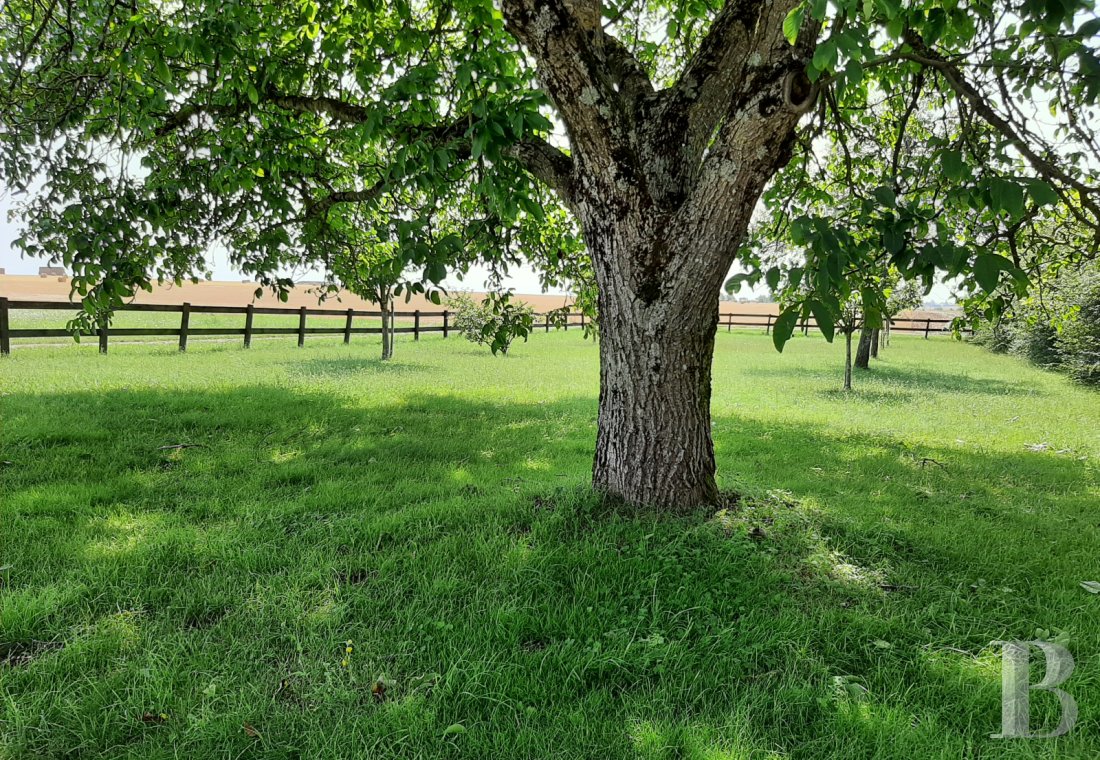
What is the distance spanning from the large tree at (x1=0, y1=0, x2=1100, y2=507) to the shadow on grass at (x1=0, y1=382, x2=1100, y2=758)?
866mm

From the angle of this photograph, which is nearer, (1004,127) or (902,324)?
(1004,127)

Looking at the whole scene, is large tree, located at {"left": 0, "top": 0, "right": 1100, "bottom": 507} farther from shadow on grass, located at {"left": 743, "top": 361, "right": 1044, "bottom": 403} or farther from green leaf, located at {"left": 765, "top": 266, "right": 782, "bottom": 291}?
shadow on grass, located at {"left": 743, "top": 361, "right": 1044, "bottom": 403}

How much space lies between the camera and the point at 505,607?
254 cm

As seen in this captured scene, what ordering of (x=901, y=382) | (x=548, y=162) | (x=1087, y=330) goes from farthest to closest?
1. (x=901, y=382)
2. (x=1087, y=330)
3. (x=548, y=162)

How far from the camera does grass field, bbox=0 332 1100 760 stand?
6.16ft

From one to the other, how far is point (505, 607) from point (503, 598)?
0.38 ft

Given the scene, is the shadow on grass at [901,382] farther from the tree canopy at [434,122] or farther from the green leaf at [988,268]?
the green leaf at [988,268]

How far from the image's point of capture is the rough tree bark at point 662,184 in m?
2.87

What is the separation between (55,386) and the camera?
754 cm

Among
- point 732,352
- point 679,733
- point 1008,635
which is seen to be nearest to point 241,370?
point 679,733

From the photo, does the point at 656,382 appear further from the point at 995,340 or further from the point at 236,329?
the point at 995,340

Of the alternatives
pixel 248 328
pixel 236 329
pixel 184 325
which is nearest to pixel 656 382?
pixel 184 325

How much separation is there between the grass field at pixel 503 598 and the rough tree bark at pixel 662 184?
1.86 ft

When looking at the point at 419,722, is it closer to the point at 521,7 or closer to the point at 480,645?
the point at 480,645
